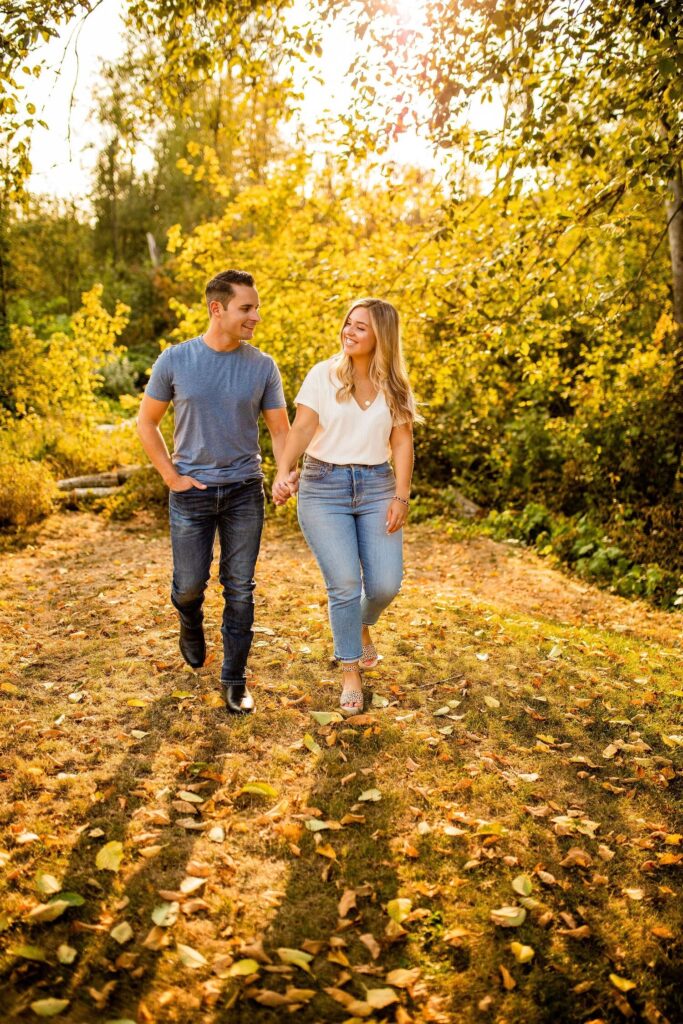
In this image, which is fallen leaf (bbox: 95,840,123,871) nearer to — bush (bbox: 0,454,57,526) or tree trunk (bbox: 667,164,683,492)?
bush (bbox: 0,454,57,526)

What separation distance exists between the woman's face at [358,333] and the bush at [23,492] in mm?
6420

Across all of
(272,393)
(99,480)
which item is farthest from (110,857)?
(99,480)

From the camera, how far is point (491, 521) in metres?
9.88

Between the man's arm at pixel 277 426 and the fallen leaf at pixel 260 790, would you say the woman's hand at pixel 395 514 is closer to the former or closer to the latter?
the man's arm at pixel 277 426

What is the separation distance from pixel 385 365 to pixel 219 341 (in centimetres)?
83

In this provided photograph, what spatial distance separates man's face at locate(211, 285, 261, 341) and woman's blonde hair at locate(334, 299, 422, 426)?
478 millimetres

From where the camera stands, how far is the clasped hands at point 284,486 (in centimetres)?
380

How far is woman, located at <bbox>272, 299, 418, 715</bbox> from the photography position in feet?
12.7


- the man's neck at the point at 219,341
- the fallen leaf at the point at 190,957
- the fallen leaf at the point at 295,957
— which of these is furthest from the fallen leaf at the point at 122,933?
the man's neck at the point at 219,341

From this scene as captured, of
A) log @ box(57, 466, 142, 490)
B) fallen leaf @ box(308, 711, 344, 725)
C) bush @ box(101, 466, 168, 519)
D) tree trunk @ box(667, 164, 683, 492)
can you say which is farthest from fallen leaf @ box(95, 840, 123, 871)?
log @ box(57, 466, 142, 490)

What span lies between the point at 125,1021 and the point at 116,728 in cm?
190

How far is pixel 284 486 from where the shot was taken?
12.5 feet

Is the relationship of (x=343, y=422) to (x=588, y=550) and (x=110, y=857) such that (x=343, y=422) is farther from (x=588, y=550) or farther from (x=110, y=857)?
(x=588, y=550)

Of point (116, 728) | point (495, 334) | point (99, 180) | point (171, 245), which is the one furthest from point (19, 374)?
point (99, 180)
